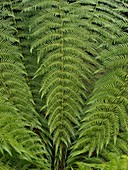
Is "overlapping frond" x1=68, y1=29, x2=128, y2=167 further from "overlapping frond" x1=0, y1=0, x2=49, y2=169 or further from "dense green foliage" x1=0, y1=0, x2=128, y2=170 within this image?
"overlapping frond" x1=0, y1=0, x2=49, y2=169

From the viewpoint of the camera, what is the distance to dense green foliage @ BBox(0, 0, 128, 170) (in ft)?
7.95

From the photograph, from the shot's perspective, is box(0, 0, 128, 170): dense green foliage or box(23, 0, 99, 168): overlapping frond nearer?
box(0, 0, 128, 170): dense green foliage

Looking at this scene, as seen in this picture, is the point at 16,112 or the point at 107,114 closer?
the point at 16,112

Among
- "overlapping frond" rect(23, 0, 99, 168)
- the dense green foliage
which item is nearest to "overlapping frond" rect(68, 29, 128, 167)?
the dense green foliage

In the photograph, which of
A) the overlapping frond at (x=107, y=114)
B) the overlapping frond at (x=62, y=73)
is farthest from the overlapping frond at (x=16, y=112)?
the overlapping frond at (x=107, y=114)

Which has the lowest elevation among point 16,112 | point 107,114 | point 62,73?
point 107,114

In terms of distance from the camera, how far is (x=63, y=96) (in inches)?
106

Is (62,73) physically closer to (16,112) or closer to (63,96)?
(63,96)

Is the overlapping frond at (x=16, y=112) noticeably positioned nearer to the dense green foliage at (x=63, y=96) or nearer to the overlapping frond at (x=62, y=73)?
the dense green foliage at (x=63, y=96)

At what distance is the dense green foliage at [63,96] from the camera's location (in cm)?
242

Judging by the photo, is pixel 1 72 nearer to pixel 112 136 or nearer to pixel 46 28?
pixel 46 28

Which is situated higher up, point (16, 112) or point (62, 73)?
point (62, 73)

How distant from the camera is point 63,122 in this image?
2.67 metres

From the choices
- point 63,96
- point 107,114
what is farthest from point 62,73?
point 107,114
